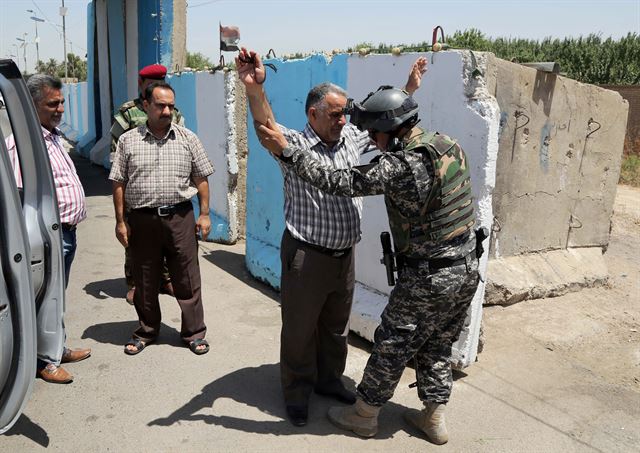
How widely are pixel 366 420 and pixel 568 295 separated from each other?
3244mm

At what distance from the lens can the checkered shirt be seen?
3594mm

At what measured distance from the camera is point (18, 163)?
9.71 feet

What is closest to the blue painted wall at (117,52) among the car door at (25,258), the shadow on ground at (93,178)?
the shadow on ground at (93,178)

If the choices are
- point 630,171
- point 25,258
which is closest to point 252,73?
point 25,258

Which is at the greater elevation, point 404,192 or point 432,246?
point 404,192

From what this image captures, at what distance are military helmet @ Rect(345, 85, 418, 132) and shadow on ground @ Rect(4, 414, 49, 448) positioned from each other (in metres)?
2.28

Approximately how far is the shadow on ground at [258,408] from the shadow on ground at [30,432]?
1.75ft

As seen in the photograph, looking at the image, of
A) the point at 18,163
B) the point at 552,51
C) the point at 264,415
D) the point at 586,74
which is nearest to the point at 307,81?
the point at 18,163

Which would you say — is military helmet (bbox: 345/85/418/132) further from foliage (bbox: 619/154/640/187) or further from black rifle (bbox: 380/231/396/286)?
foliage (bbox: 619/154/640/187)

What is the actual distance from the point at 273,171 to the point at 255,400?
254 cm

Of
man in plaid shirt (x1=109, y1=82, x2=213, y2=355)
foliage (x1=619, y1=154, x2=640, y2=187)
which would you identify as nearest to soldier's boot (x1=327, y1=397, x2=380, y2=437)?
man in plaid shirt (x1=109, y1=82, x2=213, y2=355)

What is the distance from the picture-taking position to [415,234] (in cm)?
268

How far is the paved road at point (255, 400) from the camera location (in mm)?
2922

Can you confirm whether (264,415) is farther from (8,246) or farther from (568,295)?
(568,295)
